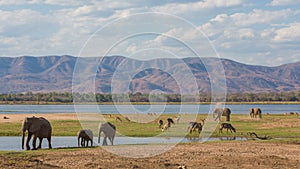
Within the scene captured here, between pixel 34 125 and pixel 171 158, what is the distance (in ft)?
34.4

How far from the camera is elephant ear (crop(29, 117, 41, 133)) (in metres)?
34.0

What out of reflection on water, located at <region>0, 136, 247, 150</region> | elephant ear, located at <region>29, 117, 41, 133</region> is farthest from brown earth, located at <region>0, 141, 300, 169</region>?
reflection on water, located at <region>0, 136, 247, 150</region>

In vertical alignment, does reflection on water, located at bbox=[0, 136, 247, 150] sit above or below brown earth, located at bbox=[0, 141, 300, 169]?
above

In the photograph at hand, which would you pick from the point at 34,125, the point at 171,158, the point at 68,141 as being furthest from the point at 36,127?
the point at 171,158

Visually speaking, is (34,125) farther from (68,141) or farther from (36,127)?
(68,141)

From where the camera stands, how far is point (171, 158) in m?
28.5

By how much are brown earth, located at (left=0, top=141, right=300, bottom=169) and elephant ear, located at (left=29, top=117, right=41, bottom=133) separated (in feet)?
11.3

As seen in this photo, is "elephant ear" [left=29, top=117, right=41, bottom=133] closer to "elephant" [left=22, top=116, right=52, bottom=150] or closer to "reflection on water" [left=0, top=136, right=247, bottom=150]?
"elephant" [left=22, top=116, right=52, bottom=150]

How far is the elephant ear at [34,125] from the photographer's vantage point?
34.0 m

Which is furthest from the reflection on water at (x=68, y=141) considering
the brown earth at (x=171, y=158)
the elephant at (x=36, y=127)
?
the brown earth at (x=171, y=158)

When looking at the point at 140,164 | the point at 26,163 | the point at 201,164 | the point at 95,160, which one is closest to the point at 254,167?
the point at 201,164

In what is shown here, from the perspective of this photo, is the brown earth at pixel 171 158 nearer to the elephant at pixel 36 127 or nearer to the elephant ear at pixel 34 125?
the elephant at pixel 36 127

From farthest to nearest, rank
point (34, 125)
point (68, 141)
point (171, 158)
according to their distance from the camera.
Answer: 1. point (68, 141)
2. point (34, 125)
3. point (171, 158)

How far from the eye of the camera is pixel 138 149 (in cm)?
3294
